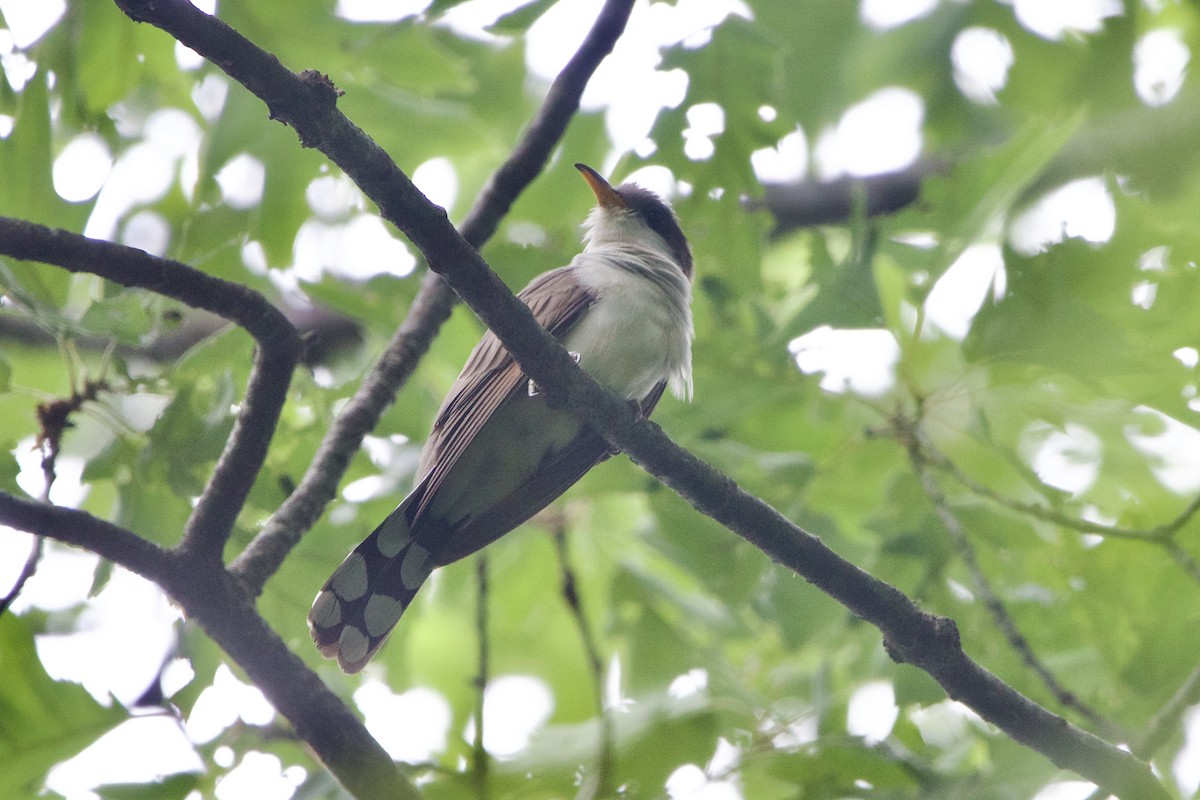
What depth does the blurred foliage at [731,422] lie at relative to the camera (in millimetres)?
3832

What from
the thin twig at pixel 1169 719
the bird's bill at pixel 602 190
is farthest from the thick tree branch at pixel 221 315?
the thin twig at pixel 1169 719

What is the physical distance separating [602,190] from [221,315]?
3047 mm

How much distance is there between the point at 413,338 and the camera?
437 cm

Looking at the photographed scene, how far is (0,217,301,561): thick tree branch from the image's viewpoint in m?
3.03

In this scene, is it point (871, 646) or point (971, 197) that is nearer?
point (971, 197)

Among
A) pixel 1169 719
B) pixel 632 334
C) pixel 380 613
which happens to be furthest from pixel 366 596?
pixel 1169 719

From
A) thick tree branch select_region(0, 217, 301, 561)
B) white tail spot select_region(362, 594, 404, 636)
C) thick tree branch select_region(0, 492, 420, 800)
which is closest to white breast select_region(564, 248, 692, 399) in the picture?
white tail spot select_region(362, 594, 404, 636)

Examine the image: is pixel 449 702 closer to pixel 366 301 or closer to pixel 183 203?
pixel 366 301

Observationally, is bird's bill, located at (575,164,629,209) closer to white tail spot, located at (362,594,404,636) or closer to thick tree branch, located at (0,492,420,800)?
white tail spot, located at (362,594,404,636)

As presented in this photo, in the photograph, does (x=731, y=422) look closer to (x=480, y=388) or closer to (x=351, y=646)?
(x=480, y=388)

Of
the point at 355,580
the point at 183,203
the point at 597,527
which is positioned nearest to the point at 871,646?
the point at 597,527

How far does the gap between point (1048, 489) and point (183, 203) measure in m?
4.87

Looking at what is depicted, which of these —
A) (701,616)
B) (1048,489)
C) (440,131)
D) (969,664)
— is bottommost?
(969,664)

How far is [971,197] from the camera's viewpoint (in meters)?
4.51
